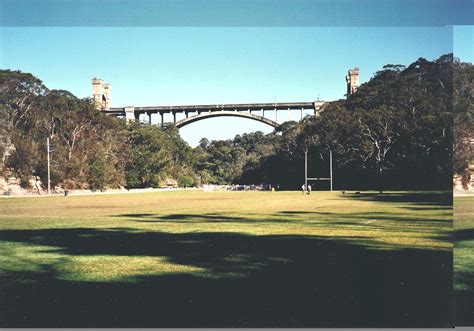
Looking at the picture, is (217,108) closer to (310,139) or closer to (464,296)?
(310,139)

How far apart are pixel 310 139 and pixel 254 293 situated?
4177 cm

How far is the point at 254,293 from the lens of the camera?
538cm

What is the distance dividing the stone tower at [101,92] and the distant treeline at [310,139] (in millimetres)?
3382

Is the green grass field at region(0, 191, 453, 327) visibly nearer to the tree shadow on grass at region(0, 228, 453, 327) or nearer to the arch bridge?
the tree shadow on grass at region(0, 228, 453, 327)

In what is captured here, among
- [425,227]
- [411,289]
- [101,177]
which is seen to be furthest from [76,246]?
[101,177]

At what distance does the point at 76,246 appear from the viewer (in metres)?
8.92

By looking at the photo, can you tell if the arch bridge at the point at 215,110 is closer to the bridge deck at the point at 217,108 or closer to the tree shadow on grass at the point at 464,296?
the bridge deck at the point at 217,108

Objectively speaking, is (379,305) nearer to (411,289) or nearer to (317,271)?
(411,289)

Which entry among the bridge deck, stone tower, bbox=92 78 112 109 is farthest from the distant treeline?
the bridge deck

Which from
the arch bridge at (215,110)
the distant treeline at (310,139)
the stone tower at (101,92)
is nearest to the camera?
the arch bridge at (215,110)

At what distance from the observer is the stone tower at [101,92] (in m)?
34.2

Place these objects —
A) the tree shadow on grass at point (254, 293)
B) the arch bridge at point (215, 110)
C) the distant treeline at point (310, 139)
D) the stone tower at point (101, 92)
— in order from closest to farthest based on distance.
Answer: the tree shadow on grass at point (254, 293) → the arch bridge at point (215, 110) → the distant treeline at point (310, 139) → the stone tower at point (101, 92)

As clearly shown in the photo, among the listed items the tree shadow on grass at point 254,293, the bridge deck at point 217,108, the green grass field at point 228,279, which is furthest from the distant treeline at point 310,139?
the tree shadow on grass at point 254,293

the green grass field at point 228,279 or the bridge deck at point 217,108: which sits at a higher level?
the bridge deck at point 217,108
